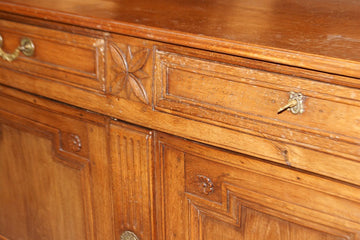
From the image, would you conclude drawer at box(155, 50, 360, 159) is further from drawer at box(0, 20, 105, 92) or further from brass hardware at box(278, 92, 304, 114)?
drawer at box(0, 20, 105, 92)

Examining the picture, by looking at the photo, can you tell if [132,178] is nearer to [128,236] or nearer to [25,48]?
[128,236]

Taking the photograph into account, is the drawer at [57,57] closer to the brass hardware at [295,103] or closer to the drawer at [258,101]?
the drawer at [258,101]

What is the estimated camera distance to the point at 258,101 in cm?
65

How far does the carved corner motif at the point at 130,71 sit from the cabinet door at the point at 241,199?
9 centimetres

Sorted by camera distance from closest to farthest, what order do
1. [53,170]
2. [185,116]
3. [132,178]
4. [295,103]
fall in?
[295,103]
[185,116]
[132,178]
[53,170]

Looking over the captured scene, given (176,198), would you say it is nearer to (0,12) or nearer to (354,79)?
(354,79)

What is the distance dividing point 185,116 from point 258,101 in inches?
4.9

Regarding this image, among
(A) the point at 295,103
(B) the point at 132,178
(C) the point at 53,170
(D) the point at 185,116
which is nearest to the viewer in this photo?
(A) the point at 295,103

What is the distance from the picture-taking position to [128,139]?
0.80 m

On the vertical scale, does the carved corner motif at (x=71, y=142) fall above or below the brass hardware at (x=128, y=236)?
above

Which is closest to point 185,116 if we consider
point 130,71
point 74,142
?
point 130,71

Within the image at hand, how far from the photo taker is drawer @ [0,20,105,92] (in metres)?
0.79

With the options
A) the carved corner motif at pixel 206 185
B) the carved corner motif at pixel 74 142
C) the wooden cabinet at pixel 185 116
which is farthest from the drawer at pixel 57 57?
the carved corner motif at pixel 206 185

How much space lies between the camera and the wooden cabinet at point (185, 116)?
62 cm
